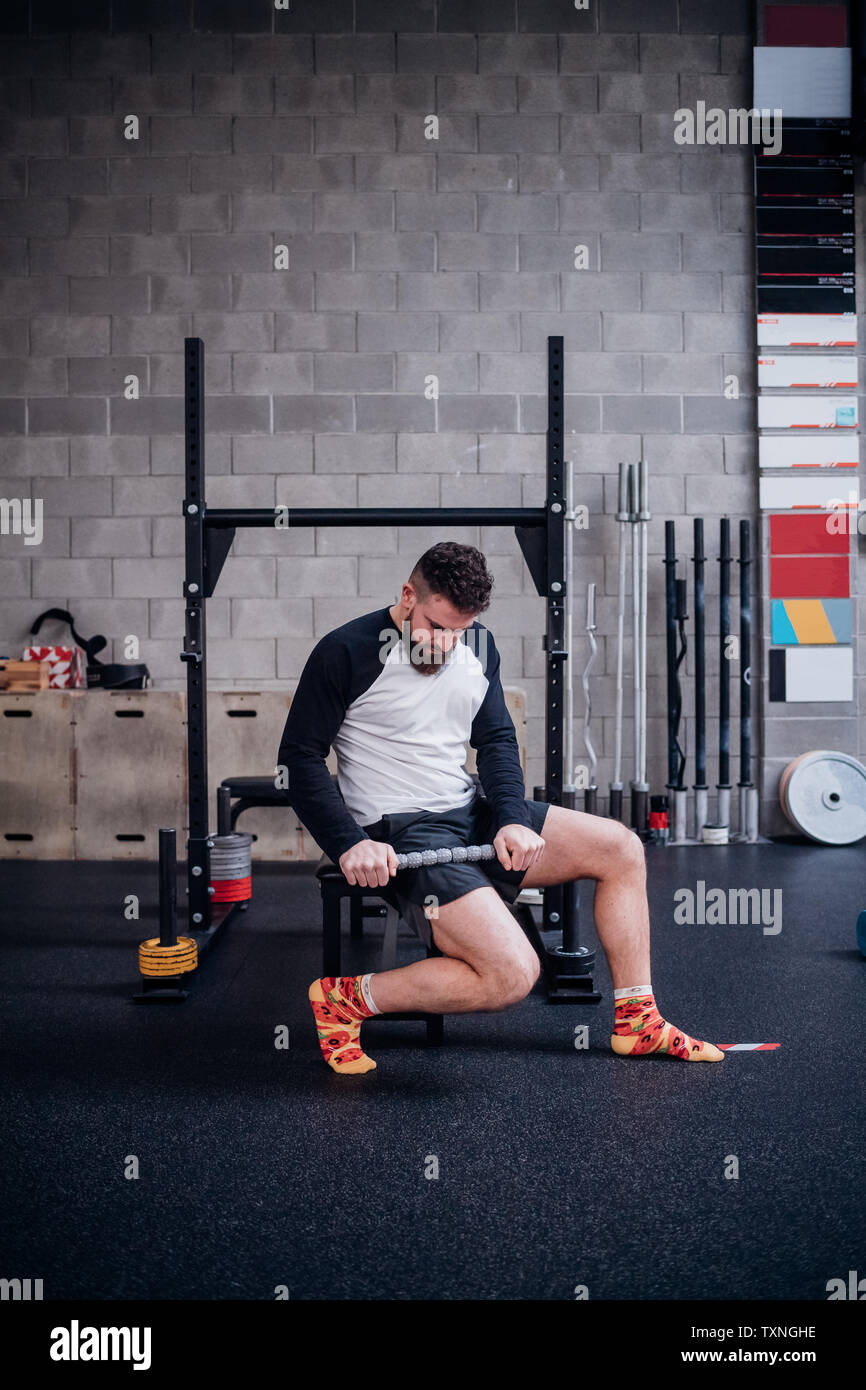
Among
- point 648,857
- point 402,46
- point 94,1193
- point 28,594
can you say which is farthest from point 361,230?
point 94,1193

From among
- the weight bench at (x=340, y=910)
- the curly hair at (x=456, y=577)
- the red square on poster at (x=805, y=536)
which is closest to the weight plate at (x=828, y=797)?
the red square on poster at (x=805, y=536)

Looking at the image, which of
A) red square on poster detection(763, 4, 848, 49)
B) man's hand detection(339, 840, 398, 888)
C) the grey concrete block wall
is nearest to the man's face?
man's hand detection(339, 840, 398, 888)

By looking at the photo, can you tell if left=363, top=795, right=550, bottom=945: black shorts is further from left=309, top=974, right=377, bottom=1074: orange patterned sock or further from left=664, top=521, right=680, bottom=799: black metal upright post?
left=664, top=521, right=680, bottom=799: black metal upright post

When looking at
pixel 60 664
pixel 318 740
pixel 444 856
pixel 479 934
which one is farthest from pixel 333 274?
pixel 479 934

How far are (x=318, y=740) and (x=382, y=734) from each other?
14 centimetres

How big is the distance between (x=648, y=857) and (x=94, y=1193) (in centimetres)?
308

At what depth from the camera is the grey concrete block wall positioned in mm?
4750

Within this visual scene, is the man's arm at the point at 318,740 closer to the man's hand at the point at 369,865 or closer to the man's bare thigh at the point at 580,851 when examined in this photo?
the man's hand at the point at 369,865

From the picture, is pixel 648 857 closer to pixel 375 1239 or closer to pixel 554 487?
pixel 554 487

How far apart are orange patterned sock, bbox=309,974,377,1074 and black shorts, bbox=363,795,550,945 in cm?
19

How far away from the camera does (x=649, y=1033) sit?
2.16 metres

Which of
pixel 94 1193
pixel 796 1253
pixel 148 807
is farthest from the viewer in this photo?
pixel 148 807

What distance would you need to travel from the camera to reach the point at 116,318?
4.78 meters

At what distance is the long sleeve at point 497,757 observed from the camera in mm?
2150
